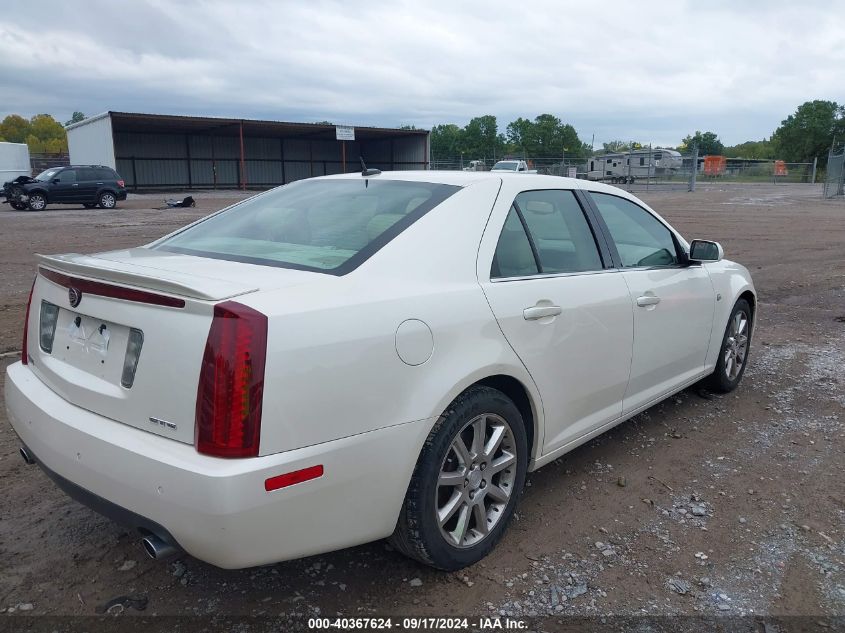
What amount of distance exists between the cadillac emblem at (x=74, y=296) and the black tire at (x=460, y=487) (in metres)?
1.39

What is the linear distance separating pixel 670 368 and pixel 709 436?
597 millimetres

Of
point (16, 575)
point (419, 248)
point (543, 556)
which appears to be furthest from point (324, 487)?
point (16, 575)

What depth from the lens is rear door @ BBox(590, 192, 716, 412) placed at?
149 inches

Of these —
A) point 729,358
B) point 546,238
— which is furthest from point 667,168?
point 546,238

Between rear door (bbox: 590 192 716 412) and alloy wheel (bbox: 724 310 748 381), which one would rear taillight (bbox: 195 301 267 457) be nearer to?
rear door (bbox: 590 192 716 412)

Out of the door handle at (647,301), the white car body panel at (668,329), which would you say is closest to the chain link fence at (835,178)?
the white car body panel at (668,329)

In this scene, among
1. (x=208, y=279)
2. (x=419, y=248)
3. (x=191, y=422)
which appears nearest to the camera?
(x=191, y=422)

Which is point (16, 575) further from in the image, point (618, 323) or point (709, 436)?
point (709, 436)

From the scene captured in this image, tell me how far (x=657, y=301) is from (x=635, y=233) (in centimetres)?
50

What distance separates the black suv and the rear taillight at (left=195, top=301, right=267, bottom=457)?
2658cm

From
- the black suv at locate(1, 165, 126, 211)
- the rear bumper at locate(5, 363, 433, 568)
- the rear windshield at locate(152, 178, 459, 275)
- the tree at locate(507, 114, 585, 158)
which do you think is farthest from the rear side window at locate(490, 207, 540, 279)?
the tree at locate(507, 114, 585, 158)

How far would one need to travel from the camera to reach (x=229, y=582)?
9.03 ft

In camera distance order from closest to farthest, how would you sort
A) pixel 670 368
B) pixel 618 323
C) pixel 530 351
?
1. pixel 530 351
2. pixel 618 323
3. pixel 670 368

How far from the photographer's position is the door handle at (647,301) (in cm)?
371
